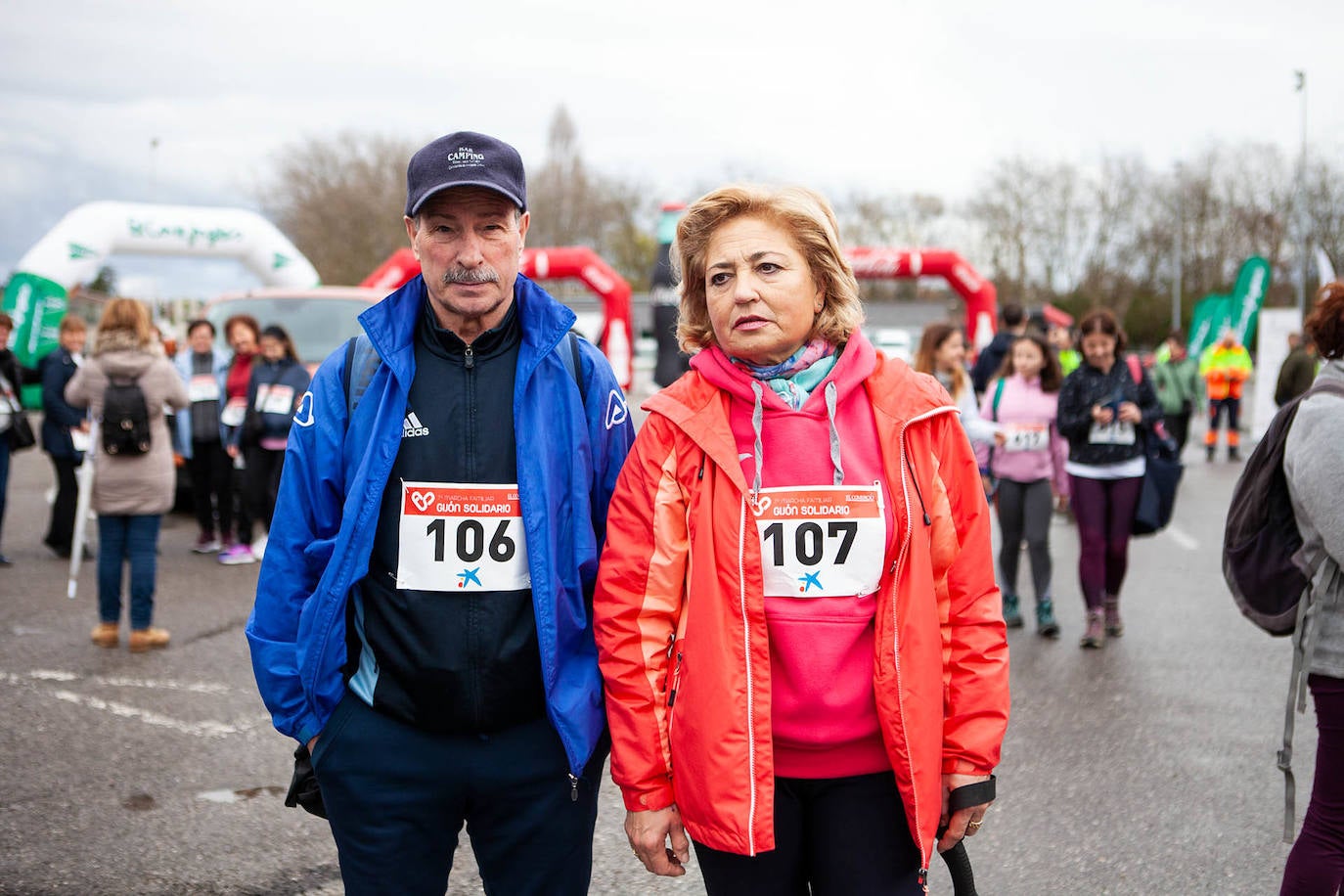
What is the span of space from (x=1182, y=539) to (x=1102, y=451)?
4.53 m

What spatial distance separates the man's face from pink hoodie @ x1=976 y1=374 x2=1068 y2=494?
533cm

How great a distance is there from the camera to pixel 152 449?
6.61 metres

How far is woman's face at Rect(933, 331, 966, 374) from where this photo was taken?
764 cm

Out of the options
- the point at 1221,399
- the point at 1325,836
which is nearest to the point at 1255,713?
the point at 1325,836

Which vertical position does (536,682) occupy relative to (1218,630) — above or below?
above

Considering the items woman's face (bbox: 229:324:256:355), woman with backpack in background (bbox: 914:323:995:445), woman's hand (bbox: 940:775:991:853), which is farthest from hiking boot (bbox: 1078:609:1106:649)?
woman's face (bbox: 229:324:256:355)

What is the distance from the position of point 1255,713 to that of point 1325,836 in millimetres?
2859

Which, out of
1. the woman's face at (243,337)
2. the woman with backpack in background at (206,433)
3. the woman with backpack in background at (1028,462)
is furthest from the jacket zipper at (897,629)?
the woman with backpack in background at (206,433)

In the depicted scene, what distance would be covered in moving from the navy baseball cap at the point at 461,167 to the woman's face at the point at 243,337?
708 cm

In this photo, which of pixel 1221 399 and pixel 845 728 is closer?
pixel 845 728

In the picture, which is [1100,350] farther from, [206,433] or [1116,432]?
[206,433]

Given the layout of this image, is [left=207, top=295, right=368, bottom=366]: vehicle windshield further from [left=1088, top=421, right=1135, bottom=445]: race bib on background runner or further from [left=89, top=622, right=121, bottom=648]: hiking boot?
[left=1088, top=421, right=1135, bottom=445]: race bib on background runner

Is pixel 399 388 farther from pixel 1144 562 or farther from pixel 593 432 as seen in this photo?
pixel 1144 562

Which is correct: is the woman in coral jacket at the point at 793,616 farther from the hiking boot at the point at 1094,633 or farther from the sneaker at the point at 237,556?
the sneaker at the point at 237,556
